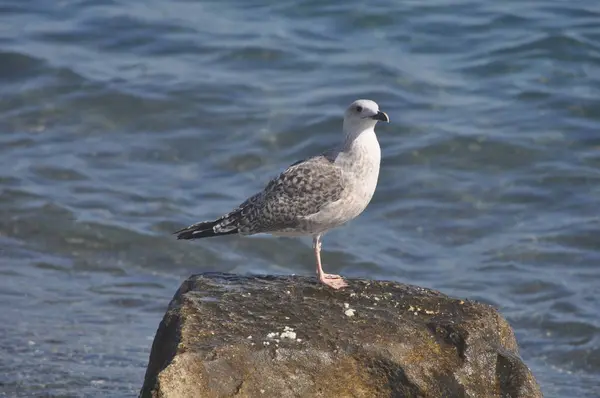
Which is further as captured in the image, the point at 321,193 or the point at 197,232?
the point at 197,232

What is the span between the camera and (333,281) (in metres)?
6.36

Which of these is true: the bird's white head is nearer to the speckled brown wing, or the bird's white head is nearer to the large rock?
the speckled brown wing

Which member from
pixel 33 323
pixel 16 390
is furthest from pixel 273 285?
pixel 33 323

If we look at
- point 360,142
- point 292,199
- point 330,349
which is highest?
point 360,142

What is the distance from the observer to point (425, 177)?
12.1 m

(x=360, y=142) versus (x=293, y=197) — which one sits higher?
(x=360, y=142)

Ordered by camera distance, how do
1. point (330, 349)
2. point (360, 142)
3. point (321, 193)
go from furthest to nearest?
1. point (360, 142)
2. point (321, 193)
3. point (330, 349)

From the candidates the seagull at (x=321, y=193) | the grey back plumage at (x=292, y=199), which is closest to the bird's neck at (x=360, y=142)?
the seagull at (x=321, y=193)

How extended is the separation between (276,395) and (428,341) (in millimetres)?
850

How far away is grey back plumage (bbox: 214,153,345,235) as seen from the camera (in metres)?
6.70

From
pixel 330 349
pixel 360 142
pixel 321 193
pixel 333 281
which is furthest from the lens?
pixel 360 142

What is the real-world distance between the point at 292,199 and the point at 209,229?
556 mm

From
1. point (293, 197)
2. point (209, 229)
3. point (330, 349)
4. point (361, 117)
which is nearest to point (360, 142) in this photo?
point (361, 117)

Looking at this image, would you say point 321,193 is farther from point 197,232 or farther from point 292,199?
point 197,232
